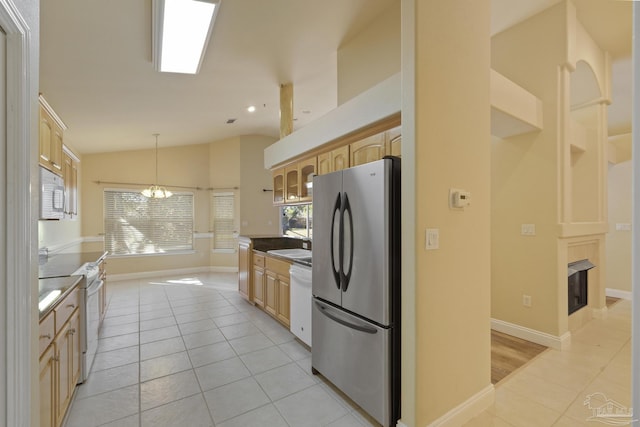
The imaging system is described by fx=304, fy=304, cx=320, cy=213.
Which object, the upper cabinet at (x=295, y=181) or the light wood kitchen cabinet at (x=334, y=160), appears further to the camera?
the upper cabinet at (x=295, y=181)

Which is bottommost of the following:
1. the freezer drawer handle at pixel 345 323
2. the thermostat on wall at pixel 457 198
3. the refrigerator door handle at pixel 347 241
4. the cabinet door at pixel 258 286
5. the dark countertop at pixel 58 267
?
the cabinet door at pixel 258 286

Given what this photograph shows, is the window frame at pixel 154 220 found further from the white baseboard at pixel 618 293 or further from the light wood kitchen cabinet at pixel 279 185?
the white baseboard at pixel 618 293

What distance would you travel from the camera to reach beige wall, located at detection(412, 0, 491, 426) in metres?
1.79

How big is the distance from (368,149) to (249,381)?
221 centimetres

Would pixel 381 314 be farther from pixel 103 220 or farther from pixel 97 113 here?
pixel 103 220

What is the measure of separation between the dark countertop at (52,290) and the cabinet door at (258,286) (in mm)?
2205

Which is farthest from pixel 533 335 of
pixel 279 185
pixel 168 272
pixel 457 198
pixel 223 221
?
pixel 168 272

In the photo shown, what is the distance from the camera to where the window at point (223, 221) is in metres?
7.33

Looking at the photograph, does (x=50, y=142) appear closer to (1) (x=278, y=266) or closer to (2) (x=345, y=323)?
(1) (x=278, y=266)

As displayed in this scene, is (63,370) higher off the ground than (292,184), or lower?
lower

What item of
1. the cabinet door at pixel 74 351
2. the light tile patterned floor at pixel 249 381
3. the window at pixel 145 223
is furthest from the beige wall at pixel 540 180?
the window at pixel 145 223

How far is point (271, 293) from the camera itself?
155 inches

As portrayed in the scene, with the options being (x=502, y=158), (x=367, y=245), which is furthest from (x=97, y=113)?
(x=502, y=158)

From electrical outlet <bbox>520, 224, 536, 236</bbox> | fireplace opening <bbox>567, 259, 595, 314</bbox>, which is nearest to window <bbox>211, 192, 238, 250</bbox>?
electrical outlet <bbox>520, 224, 536, 236</bbox>
